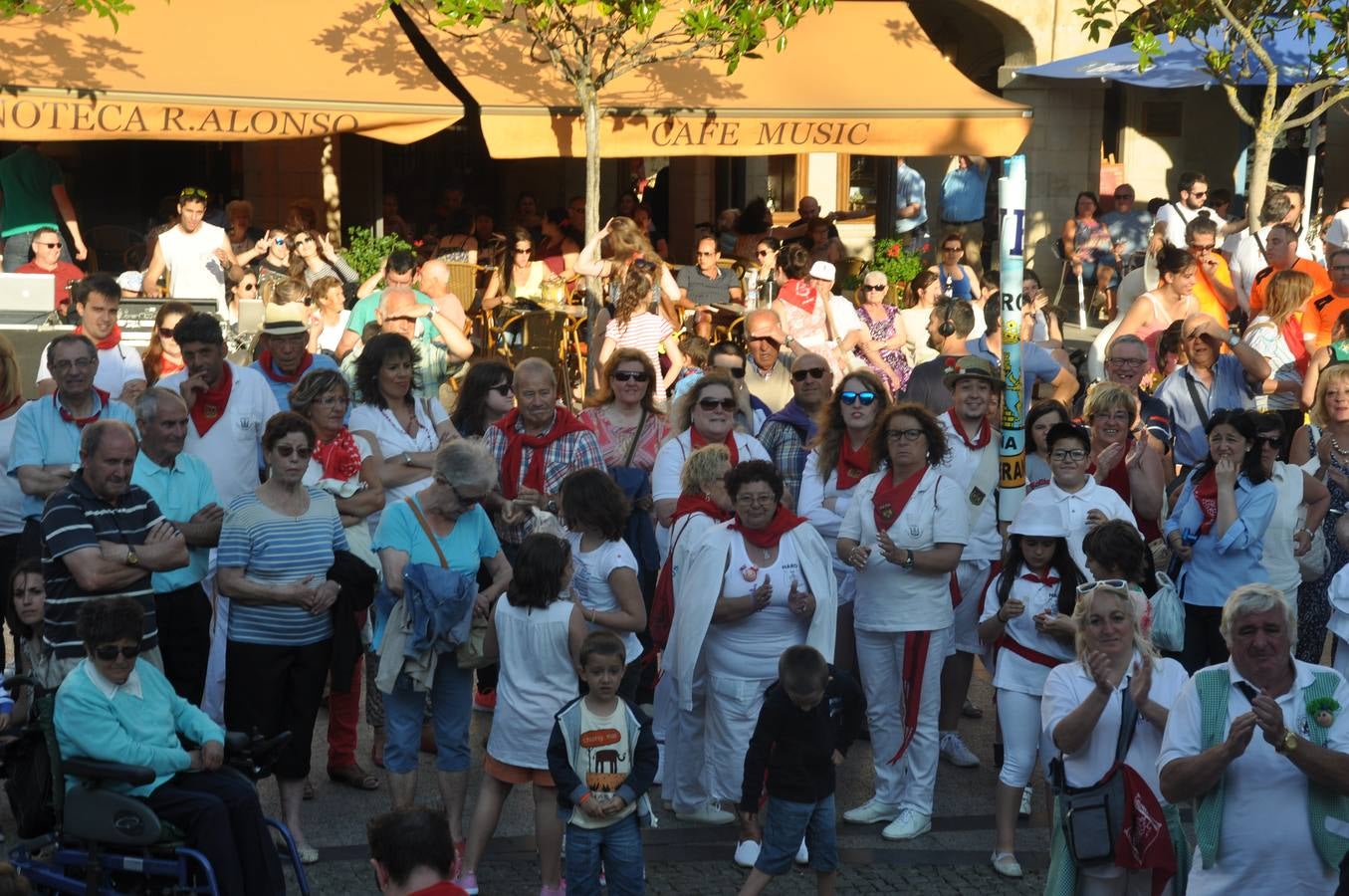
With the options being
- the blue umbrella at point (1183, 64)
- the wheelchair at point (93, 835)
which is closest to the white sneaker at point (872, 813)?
the wheelchair at point (93, 835)

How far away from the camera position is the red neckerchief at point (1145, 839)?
5379 millimetres

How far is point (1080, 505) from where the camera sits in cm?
744

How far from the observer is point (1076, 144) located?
811 inches

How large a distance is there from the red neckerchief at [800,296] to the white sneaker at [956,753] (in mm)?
4552

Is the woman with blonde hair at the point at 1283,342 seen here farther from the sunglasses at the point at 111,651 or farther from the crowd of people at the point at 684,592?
the sunglasses at the point at 111,651

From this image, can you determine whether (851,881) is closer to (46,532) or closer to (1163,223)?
(46,532)

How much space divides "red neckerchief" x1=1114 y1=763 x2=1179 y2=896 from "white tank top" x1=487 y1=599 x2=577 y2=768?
2056 mm

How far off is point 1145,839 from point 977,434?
123 inches

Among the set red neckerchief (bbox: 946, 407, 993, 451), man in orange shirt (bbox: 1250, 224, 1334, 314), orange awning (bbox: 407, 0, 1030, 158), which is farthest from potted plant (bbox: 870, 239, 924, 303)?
red neckerchief (bbox: 946, 407, 993, 451)

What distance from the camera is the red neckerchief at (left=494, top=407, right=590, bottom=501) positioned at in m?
7.98

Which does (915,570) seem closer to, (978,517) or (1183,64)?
(978,517)

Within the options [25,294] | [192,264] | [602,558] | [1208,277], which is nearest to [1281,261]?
[1208,277]

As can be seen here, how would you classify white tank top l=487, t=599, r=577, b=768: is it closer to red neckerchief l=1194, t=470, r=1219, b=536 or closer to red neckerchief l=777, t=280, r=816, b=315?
red neckerchief l=1194, t=470, r=1219, b=536

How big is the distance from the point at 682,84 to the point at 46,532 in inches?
366
